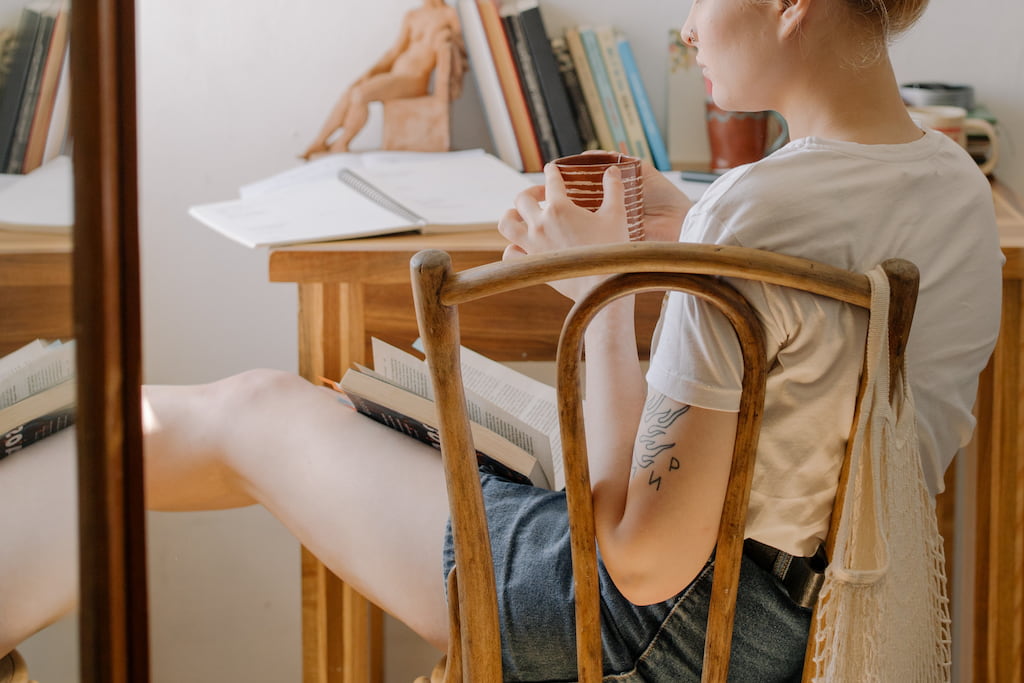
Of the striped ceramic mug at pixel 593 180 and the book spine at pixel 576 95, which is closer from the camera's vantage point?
the striped ceramic mug at pixel 593 180

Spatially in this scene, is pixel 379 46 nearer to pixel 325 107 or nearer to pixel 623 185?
pixel 325 107

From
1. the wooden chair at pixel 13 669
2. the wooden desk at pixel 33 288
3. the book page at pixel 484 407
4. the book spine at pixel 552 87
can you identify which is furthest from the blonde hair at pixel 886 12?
the book spine at pixel 552 87

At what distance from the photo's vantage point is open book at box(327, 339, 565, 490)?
3.03ft

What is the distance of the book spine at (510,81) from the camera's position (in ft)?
5.14

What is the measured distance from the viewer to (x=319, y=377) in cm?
120

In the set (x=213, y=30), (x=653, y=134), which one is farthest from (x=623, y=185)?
(x=213, y=30)

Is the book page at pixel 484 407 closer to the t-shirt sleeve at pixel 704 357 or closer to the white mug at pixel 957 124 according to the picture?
the t-shirt sleeve at pixel 704 357

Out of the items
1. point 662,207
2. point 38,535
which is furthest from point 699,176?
point 38,535

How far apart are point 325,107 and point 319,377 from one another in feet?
2.37

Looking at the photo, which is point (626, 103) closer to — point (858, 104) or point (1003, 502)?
point (1003, 502)

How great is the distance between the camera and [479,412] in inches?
38.6

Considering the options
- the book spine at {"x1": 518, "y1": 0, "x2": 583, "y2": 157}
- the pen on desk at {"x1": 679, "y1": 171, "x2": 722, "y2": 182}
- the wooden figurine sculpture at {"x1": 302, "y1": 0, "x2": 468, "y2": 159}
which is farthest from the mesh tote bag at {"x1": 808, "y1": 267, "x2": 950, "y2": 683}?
the wooden figurine sculpture at {"x1": 302, "y1": 0, "x2": 468, "y2": 159}

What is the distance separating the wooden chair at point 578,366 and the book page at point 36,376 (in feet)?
0.74

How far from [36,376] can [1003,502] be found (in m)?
1.05
